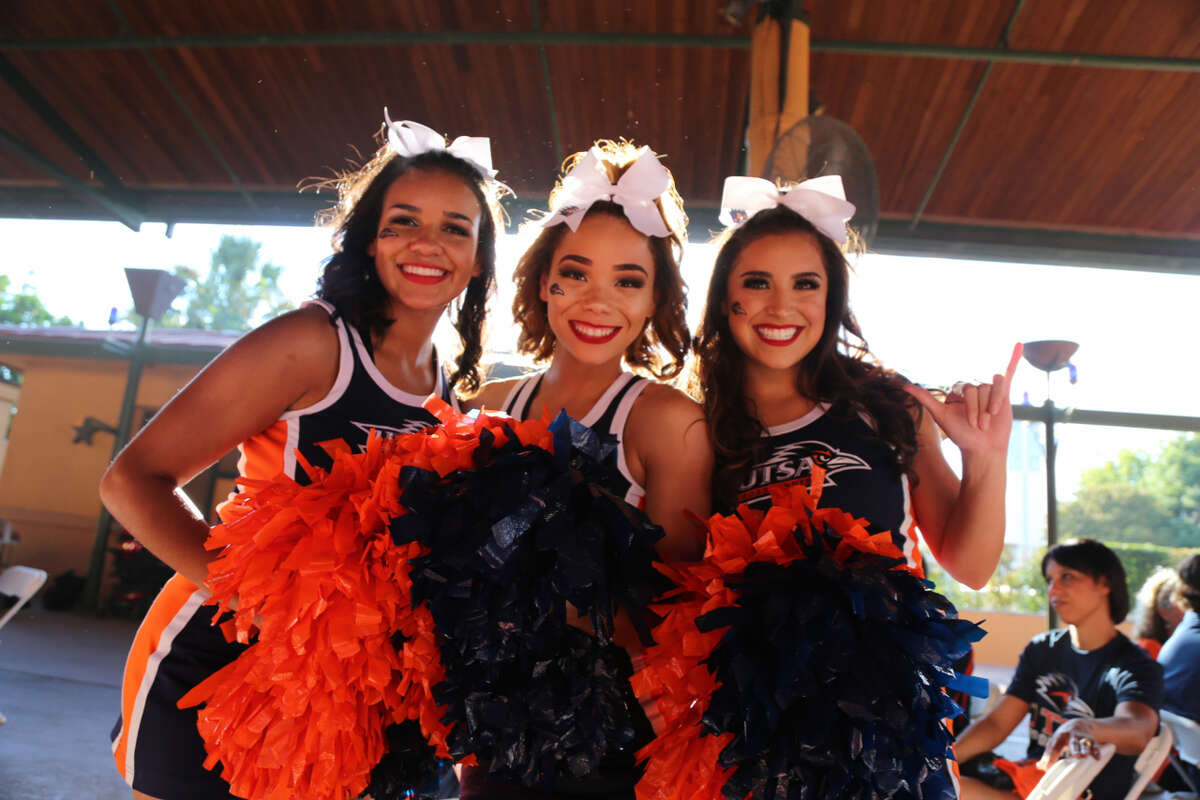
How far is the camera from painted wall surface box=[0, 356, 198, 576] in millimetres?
4355

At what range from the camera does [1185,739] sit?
3.36 meters

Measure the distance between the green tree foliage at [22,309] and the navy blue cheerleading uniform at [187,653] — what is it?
2.99 m

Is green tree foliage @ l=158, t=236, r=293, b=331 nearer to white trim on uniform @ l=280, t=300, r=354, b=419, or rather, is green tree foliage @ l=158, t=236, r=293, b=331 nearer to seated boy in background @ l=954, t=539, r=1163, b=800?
white trim on uniform @ l=280, t=300, r=354, b=419

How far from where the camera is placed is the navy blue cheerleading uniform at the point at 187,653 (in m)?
1.33

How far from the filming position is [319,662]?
1.09 metres

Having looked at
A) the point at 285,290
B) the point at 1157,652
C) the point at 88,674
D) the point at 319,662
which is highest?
the point at 285,290

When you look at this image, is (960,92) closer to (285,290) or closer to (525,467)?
(285,290)

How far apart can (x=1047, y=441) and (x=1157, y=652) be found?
1410mm

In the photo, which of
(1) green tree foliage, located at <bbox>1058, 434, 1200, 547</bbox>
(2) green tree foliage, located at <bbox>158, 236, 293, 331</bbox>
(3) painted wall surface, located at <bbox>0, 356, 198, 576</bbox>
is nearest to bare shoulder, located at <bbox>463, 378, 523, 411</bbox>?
(2) green tree foliage, located at <bbox>158, 236, 293, 331</bbox>

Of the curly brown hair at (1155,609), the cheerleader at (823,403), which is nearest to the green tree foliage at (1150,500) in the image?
the curly brown hair at (1155,609)

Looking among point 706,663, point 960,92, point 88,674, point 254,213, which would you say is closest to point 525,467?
point 706,663

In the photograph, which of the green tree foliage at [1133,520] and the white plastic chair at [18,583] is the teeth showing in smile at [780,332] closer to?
the white plastic chair at [18,583]

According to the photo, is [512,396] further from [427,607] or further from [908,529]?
[908,529]

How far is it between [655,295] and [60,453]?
5220mm
